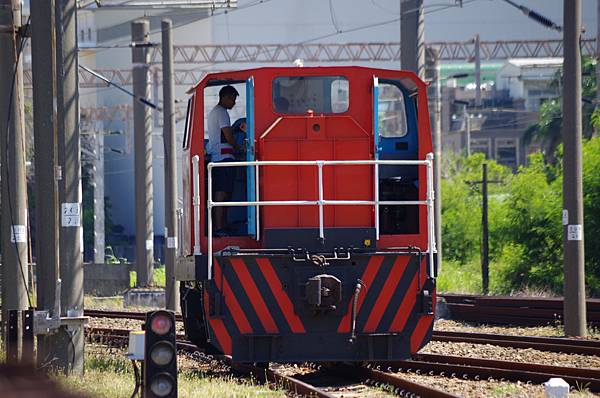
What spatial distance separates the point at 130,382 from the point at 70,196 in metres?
2.61

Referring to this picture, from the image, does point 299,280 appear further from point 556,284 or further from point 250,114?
point 556,284

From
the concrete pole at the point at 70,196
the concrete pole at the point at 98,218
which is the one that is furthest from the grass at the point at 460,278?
the concrete pole at the point at 70,196

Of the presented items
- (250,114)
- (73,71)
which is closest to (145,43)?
(73,71)

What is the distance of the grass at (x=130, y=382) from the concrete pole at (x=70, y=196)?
1.49 ft

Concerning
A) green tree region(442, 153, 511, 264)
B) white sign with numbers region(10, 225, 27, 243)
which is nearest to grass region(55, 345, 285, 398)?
white sign with numbers region(10, 225, 27, 243)

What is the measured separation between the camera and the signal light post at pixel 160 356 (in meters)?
8.41

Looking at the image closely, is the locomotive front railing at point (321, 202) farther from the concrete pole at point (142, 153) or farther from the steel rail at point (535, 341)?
the concrete pole at point (142, 153)

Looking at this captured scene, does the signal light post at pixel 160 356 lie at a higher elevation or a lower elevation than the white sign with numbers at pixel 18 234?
lower

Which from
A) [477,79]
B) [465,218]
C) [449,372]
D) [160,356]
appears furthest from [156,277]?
[160,356]

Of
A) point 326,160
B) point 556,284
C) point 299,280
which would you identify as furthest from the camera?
point 556,284

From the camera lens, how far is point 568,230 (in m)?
17.8

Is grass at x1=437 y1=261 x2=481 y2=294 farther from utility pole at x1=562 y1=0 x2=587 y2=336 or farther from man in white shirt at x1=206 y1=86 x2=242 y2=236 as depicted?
man in white shirt at x1=206 y1=86 x2=242 y2=236

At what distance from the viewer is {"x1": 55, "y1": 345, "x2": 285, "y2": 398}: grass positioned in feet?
33.6

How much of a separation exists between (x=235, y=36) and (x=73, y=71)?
50964 mm
